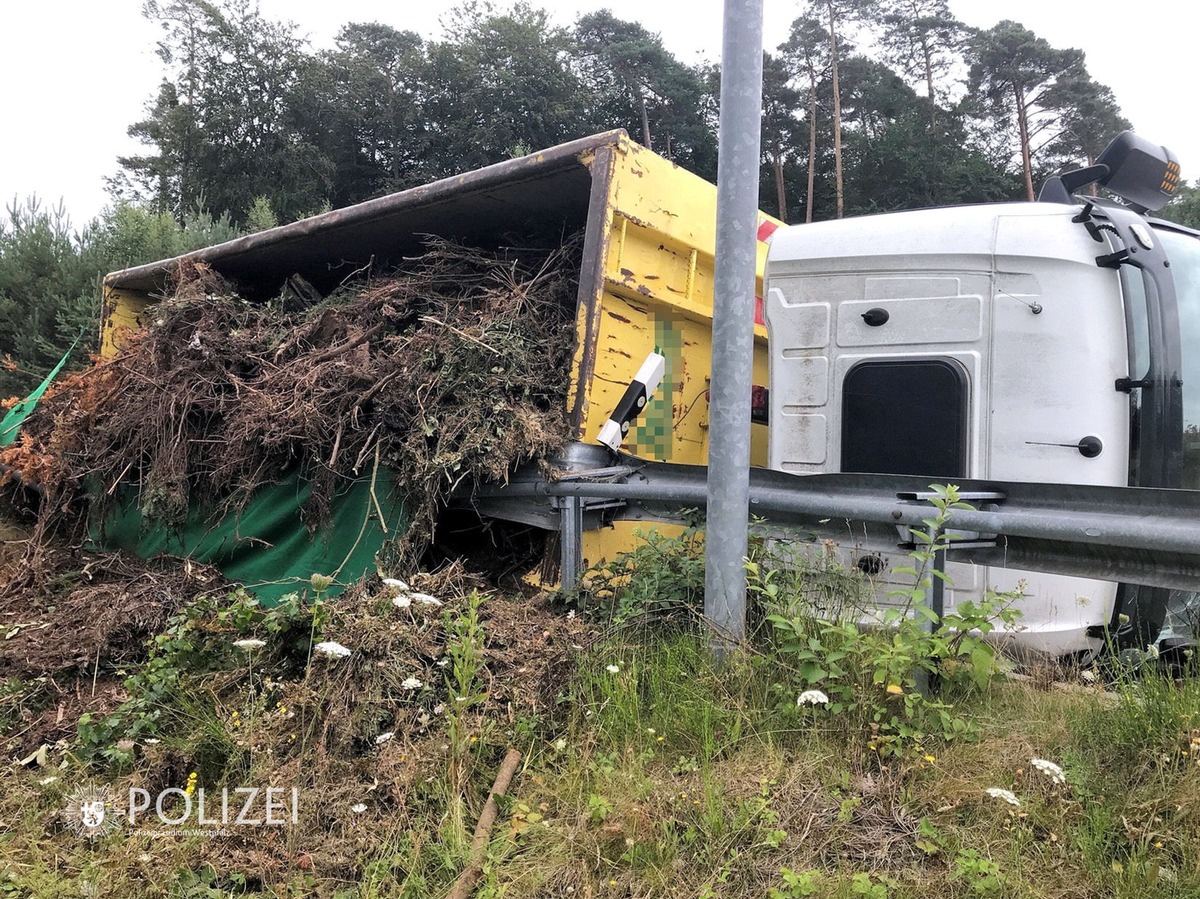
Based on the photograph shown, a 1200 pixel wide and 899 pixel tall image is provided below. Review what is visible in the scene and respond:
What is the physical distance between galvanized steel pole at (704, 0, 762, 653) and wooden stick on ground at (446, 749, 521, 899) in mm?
760

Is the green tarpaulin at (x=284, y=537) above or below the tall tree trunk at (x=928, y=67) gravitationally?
below

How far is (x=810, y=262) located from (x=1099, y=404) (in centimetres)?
125

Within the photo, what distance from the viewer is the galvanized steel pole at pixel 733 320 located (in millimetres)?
2613

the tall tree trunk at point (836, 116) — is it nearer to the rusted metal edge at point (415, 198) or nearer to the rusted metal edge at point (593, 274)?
the rusted metal edge at point (415, 198)

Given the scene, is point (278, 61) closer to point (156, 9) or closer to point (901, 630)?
point (156, 9)

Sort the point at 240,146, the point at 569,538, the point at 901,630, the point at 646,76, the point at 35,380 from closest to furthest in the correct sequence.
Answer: the point at 901,630 < the point at 569,538 < the point at 35,380 < the point at 240,146 < the point at 646,76

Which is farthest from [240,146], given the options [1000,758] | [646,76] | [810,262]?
[1000,758]

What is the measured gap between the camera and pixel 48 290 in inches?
446

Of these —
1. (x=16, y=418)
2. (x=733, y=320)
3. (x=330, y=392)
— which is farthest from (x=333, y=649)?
(x=16, y=418)

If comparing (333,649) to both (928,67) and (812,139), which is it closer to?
(812,139)

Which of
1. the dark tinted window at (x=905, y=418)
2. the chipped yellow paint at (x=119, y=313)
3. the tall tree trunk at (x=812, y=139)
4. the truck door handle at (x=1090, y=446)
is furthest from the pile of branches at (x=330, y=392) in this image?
the tall tree trunk at (x=812, y=139)

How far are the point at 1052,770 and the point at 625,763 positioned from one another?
1.11 metres

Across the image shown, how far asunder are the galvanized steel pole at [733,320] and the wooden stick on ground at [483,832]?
0.76 meters

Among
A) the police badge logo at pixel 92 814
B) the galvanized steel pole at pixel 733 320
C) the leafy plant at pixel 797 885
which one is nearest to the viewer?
the leafy plant at pixel 797 885
